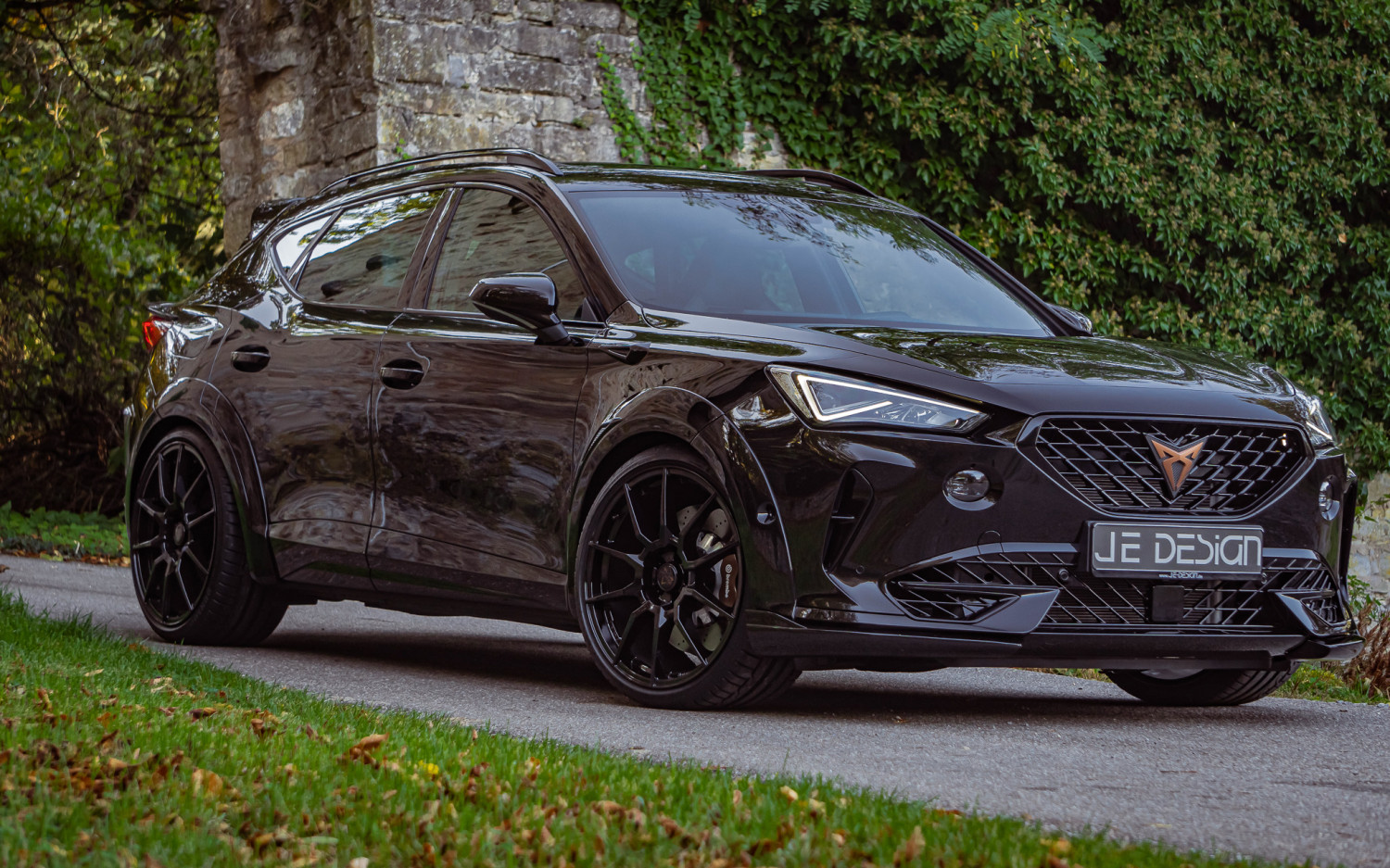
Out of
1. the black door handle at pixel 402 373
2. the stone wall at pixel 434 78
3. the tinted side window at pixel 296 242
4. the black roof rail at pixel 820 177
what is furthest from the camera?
the stone wall at pixel 434 78

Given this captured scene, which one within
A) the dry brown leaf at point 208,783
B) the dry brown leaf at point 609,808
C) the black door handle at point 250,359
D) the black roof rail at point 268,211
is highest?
the black roof rail at point 268,211

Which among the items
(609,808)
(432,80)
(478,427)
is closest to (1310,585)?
(478,427)

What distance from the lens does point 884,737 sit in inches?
203

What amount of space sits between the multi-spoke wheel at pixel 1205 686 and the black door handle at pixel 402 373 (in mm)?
2634

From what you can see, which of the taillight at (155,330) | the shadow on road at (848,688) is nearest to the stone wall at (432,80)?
the taillight at (155,330)

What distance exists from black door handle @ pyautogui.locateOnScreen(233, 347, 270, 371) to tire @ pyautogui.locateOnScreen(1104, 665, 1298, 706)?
3.58m

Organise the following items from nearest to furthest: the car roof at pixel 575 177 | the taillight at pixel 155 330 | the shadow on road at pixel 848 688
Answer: the shadow on road at pixel 848 688 < the car roof at pixel 575 177 < the taillight at pixel 155 330

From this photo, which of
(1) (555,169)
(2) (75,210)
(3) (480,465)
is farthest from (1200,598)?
(2) (75,210)

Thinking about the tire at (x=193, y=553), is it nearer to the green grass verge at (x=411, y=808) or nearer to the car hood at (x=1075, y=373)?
the green grass verge at (x=411, y=808)

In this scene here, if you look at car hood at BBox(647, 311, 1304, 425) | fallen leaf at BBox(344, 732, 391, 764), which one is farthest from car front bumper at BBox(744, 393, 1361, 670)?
fallen leaf at BBox(344, 732, 391, 764)

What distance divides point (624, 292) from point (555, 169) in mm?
880

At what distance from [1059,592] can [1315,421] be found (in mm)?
1203

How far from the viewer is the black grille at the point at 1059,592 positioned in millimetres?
5082

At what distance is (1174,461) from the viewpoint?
520 centimetres
